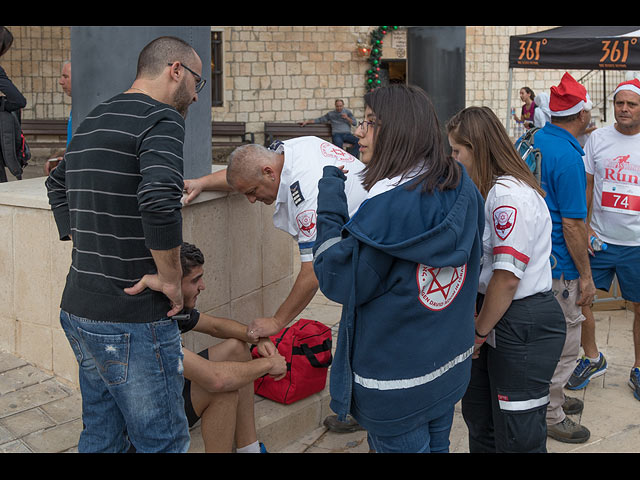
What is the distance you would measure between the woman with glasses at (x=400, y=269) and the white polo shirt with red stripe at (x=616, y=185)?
8.50 ft

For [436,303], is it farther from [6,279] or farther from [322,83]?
[322,83]

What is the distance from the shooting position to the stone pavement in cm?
362

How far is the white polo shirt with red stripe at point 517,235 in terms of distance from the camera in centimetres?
294

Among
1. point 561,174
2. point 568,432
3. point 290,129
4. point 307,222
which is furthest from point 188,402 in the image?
point 290,129

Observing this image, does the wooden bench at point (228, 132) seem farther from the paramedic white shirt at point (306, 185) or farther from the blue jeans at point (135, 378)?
the blue jeans at point (135, 378)

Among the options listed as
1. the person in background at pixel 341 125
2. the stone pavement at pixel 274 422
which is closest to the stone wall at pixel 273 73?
the person in background at pixel 341 125

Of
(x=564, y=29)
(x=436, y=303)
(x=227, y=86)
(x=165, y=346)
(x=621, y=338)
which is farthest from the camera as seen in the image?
(x=227, y=86)

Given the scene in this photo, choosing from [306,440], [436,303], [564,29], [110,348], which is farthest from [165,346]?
[564,29]

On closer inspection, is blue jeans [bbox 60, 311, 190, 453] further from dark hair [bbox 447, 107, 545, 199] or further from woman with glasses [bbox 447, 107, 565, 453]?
dark hair [bbox 447, 107, 545, 199]

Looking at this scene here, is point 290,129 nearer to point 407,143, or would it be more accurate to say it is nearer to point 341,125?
point 341,125

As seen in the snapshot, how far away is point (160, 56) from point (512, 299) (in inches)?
65.7

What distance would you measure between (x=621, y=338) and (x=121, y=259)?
14.8 feet

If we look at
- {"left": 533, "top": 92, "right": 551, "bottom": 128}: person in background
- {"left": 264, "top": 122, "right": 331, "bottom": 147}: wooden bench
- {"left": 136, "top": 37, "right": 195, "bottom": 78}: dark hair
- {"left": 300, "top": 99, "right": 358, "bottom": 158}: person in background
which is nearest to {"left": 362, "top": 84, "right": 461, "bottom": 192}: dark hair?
{"left": 136, "top": 37, "right": 195, "bottom": 78}: dark hair

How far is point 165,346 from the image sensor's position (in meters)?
2.68
